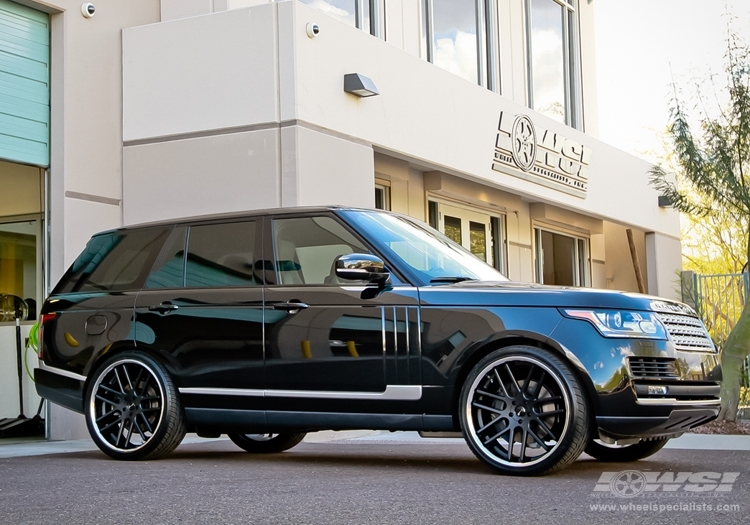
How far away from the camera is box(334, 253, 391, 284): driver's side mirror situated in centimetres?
682

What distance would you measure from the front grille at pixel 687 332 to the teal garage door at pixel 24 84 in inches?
289

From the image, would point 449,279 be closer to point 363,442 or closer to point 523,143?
point 363,442

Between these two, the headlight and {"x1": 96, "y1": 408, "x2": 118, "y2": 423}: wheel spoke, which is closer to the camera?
the headlight

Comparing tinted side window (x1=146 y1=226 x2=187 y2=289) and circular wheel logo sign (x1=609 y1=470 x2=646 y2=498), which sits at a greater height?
tinted side window (x1=146 y1=226 x2=187 y2=289)

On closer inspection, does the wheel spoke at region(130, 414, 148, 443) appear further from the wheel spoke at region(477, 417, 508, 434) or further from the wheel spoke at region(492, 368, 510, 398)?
the wheel spoke at region(492, 368, 510, 398)

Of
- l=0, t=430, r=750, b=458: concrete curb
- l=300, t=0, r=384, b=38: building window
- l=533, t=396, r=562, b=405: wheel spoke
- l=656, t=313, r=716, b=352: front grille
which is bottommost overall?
l=0, t=430, r=750, b=458: concrete curb

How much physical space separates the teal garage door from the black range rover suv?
3185 mm

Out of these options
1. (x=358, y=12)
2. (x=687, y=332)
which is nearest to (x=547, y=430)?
(x=687, y=332)

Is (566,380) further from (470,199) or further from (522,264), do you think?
(522,264)

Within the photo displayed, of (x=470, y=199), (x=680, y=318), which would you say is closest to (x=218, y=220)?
(x=680, y=318)

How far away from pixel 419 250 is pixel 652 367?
1.90m

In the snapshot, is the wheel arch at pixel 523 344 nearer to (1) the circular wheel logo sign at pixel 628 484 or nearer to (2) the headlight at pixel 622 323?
(2) the headlight at pixel 622 323

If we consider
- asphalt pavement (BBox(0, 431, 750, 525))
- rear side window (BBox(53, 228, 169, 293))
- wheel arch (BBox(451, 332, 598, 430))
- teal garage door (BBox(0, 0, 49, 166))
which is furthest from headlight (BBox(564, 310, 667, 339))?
teal garage door (BBox(0, 0, 49, 166))

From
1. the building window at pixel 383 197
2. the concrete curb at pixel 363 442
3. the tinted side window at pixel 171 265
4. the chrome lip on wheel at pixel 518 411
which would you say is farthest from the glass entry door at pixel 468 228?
the chrome lip on wheel at pixel 518 411
